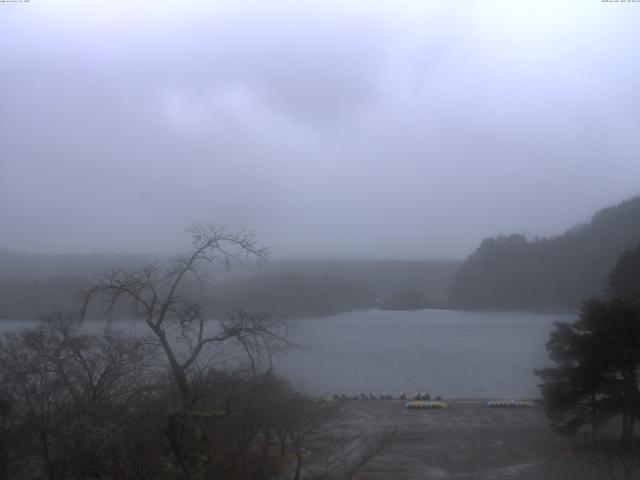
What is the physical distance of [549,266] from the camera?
122ft

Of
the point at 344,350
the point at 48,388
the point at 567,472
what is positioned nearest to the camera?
the point at 48,388

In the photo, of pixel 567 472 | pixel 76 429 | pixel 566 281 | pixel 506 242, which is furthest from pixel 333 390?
pixel 506 242

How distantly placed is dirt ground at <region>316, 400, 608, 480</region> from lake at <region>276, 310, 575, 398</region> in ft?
4.05

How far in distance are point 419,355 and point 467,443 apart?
477 inches

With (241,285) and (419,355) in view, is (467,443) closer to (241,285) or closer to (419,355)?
(241,285)

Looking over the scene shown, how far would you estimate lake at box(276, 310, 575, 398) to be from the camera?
74.2 ft

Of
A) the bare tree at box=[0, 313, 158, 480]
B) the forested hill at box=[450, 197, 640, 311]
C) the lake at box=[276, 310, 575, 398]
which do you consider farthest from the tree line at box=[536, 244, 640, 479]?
the forested hill at box=[450, 197, 640, 311]

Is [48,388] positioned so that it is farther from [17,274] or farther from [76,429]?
[17,274]

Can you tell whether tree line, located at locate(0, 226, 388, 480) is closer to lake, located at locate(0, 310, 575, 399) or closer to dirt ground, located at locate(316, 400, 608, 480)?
dirt ground, located at locate(316, 400, 608, 480)

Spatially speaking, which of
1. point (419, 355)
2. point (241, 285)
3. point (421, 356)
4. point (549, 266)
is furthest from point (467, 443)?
point (549, 266)

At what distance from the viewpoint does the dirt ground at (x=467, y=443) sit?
45.0 feet

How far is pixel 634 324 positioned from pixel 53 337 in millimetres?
13305

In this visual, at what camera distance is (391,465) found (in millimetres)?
13781

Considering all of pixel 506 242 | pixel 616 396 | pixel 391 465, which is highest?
pixel 506 242
